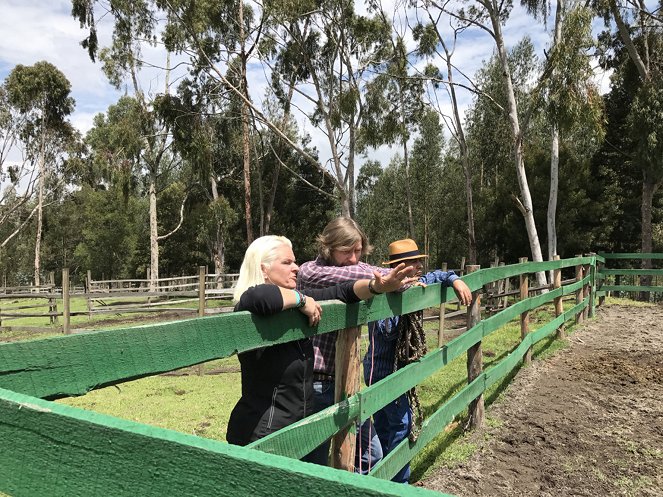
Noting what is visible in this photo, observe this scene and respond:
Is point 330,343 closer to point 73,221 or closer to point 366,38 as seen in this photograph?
point 366,38

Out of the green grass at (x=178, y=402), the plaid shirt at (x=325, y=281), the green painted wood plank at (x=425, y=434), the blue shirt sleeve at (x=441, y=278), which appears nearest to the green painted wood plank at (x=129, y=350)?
the plaid shirt at (x=325, y=281)

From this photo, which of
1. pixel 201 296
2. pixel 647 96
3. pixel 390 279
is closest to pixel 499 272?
pixel 390 279

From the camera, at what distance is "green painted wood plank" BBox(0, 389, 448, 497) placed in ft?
2.09

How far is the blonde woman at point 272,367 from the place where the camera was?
178 centimetres

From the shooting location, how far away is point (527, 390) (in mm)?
4957

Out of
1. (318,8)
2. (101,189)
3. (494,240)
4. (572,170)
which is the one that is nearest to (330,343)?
(318,8)

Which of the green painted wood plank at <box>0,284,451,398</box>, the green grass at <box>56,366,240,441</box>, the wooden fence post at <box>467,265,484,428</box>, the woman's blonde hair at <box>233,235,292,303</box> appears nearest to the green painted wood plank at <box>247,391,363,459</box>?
the green painted wood plank at <box>0,284,451,398</box>

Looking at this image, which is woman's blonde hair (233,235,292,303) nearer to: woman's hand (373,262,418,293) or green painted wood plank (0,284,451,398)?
green painted wood plank (0,284,451,398)

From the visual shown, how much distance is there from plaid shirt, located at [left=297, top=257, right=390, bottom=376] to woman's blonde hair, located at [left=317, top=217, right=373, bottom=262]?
116 mm

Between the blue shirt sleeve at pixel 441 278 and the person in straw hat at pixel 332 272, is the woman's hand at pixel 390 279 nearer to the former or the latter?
the person in straw hat at pixel 332 272

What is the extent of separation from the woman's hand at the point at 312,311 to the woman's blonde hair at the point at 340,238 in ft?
2.68

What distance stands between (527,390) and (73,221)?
175 ft

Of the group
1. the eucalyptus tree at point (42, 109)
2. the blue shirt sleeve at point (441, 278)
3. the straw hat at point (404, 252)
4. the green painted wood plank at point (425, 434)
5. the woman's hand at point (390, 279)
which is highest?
the eucalyptus tree at point (42, 109)

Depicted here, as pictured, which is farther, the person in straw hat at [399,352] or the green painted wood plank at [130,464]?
the person in straw hat at [399,352]
